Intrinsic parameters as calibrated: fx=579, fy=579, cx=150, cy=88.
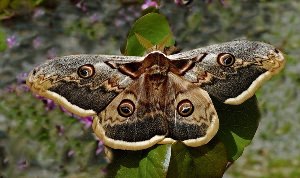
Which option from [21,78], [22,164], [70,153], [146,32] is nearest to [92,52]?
[21,78]

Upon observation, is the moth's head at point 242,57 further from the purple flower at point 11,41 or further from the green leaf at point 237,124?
the purple flower at point 11,41

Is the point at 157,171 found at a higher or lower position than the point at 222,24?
higher

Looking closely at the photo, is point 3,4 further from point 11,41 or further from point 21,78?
point 21,78

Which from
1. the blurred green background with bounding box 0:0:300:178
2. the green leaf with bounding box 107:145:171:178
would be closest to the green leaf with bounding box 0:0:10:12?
the blurred green background with bounding box 0:0:300:178

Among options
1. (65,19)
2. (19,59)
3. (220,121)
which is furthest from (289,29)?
(220,121)

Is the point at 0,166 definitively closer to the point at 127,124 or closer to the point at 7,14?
the point at 7,14

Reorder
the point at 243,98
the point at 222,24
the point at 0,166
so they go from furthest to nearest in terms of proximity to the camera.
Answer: the point at 222,24
the point at 0,166
the point at 243,98
